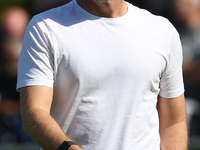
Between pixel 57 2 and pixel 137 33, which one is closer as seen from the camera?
pixel 137 33

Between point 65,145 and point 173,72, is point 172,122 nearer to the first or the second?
Result: point 173,72

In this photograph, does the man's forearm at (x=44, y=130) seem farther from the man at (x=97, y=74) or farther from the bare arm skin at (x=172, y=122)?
the bare arm skin at (x=172, y=122)

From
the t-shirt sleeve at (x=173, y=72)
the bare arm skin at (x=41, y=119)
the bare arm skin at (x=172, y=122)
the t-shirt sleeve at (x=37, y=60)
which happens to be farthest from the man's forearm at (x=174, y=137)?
the t-shirt sleeve at (x=37, y=60)

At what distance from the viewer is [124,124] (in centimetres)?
203

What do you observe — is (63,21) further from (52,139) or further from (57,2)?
(57,2)

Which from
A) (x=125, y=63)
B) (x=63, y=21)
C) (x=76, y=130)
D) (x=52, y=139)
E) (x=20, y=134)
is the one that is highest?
(x=63, y=21)

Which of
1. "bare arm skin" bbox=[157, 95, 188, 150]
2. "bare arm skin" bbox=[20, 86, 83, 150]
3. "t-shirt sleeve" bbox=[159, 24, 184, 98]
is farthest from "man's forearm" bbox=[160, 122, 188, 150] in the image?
"bare arm skin" bbox=[20, 86, 83, 150]

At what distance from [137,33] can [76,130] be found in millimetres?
614

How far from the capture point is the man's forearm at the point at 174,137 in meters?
2.21

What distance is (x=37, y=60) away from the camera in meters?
1.88

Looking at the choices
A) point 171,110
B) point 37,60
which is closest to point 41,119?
point 37,60

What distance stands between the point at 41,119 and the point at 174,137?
2.73 feet

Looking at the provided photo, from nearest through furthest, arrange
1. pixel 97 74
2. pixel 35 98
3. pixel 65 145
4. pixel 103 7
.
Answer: pixel 65 145 → pixel 35 98 → pixel 97 74 → pixel 103 7

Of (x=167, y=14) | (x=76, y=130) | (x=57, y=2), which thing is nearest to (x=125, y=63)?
(x=76, y=130)
